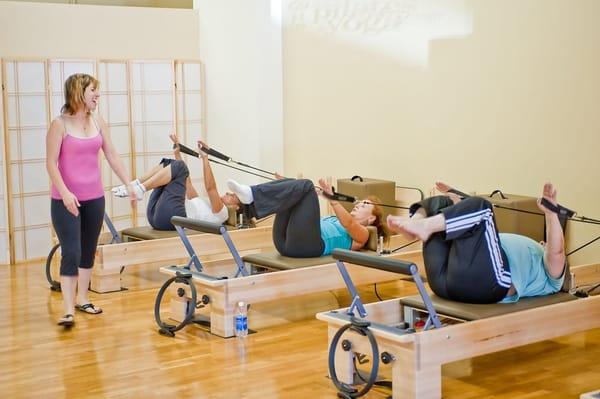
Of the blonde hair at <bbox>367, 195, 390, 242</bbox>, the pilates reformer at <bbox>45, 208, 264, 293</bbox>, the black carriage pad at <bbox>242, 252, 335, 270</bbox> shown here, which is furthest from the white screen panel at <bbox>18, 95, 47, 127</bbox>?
the blonde hair at <bbox>367, 195, 390, 242</bbox>

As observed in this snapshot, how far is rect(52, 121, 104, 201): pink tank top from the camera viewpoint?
475 cm

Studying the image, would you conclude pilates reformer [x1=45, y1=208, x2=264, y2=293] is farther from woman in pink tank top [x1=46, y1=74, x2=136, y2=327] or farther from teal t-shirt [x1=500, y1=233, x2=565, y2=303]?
teal t-shirt [x1=500, y1=233, x2=565, y2=303]

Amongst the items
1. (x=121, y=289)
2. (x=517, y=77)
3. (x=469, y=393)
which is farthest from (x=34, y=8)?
(x=469, y=393)

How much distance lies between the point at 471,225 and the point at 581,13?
2081 mm

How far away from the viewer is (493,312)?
390 cm

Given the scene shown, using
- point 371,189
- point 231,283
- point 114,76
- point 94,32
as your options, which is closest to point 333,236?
point 231,283

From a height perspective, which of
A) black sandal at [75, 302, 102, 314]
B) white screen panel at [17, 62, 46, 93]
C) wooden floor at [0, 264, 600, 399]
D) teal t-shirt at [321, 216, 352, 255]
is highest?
white screen panel at [17, 62, 46, 93]

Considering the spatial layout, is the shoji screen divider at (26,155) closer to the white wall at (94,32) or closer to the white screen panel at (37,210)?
the white screen panel at (37,210)

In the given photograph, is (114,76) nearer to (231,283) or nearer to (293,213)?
(293,213)

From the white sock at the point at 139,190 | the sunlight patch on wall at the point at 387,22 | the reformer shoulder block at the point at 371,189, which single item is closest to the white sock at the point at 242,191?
the white sock at the point at 139,190

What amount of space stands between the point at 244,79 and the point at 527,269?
408 centimetres

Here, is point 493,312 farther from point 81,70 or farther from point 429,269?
point 81,70

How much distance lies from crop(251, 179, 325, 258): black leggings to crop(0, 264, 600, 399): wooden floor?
43cm

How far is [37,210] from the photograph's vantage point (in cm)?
720
